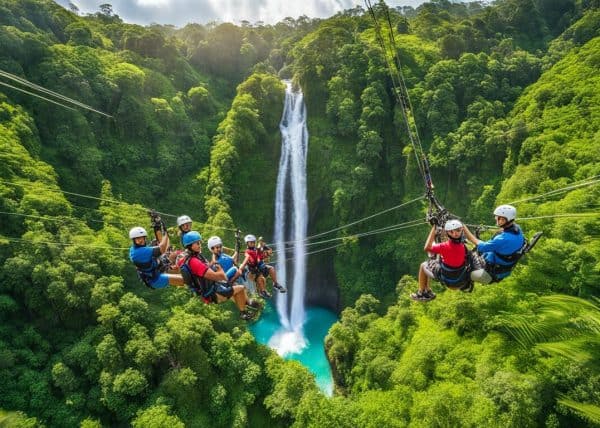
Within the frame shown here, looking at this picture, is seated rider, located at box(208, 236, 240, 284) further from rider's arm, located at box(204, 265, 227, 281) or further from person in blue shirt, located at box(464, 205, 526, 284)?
person in blue shirt, located at box(464, 205, 526, 284)

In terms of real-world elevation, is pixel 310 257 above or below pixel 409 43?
below

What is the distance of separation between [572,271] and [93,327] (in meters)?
26.6

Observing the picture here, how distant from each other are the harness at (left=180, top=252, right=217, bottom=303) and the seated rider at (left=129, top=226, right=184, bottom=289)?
1099 millimetres

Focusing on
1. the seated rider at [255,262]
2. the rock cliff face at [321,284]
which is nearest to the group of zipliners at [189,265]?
the seated rider at [255,262]

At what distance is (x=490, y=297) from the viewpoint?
19.6 m

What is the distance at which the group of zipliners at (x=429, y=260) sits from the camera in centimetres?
805

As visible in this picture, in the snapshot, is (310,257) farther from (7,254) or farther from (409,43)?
(409,43)

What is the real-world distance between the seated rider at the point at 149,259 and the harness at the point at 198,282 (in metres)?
1.10

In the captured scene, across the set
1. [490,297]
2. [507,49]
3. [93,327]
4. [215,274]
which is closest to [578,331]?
[215,274]

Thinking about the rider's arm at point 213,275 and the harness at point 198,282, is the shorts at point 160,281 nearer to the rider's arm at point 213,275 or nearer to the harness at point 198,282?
the harness at point 198,282

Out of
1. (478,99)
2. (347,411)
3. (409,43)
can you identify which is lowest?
(347,411)

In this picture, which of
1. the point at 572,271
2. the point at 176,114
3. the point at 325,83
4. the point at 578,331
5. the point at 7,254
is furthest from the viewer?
the point at 325,83

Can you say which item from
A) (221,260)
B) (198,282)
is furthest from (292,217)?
(198,282)

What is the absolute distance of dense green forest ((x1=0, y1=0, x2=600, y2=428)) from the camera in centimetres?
1794
